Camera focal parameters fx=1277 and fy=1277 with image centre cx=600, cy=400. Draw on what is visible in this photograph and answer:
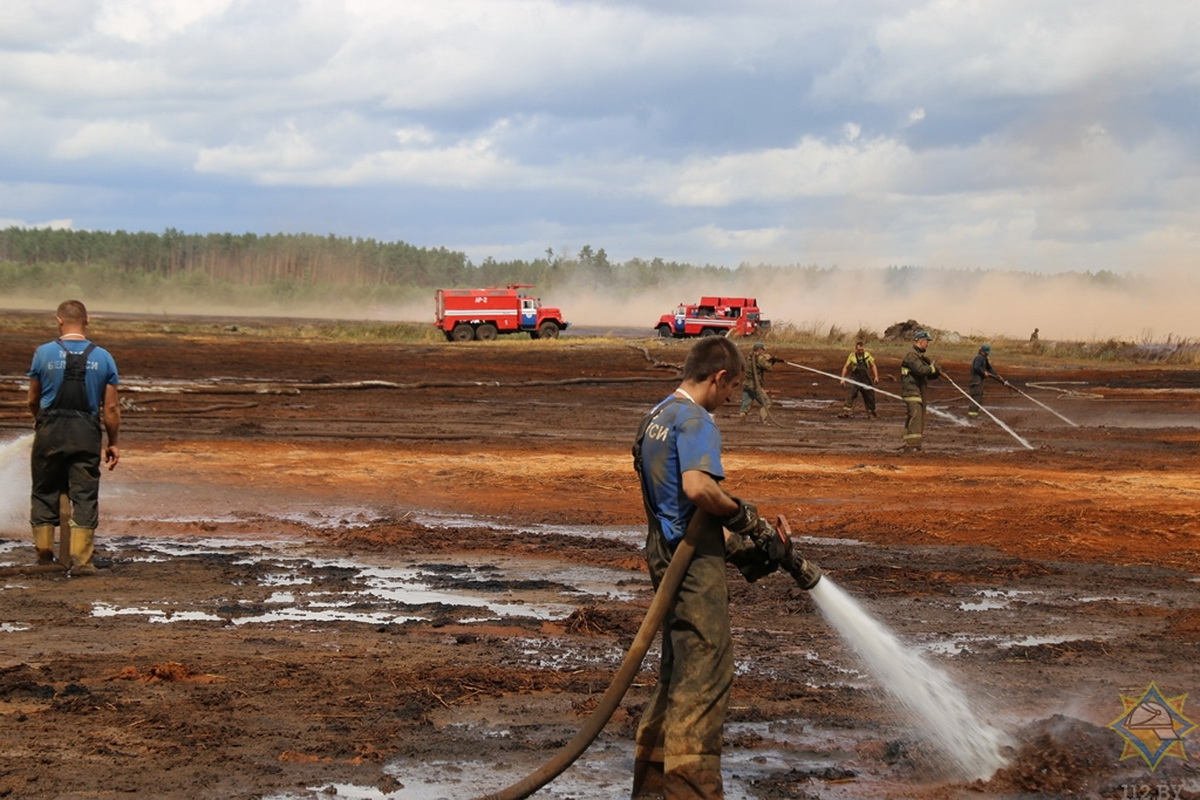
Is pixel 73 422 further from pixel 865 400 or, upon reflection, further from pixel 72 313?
pixel 865 400

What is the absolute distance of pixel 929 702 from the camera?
20.6ft

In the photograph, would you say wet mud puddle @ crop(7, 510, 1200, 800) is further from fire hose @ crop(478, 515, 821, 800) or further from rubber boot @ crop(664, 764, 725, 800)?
rubber boot @ crop(664, 764, 725, 800)

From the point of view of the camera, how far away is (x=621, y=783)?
5.70 metres

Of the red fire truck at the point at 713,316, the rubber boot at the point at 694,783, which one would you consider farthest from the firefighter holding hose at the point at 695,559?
the red fire truck at the point at 713,316

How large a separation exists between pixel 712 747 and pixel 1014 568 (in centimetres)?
641

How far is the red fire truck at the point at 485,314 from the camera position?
52.0m

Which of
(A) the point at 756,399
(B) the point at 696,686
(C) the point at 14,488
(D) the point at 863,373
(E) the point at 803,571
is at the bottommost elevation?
(C) the point at 14,488

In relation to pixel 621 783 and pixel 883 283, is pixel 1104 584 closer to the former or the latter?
pixel 621 783

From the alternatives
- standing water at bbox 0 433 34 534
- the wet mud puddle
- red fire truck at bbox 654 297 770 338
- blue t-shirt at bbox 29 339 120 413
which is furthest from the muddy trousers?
red fire truck at bbox 654 297 770 338

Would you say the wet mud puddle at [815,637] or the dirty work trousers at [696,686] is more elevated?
the dirty work trousers at [696,686]

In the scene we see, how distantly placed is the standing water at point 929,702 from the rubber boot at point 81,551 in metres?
5.98

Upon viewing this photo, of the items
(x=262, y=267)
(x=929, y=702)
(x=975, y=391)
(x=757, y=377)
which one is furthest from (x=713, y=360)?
(x=262, y=267)

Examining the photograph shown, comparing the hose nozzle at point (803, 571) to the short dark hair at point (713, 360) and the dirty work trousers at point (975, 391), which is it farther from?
the dirty work trousers at point (975, 391)

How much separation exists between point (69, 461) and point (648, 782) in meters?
6.12
